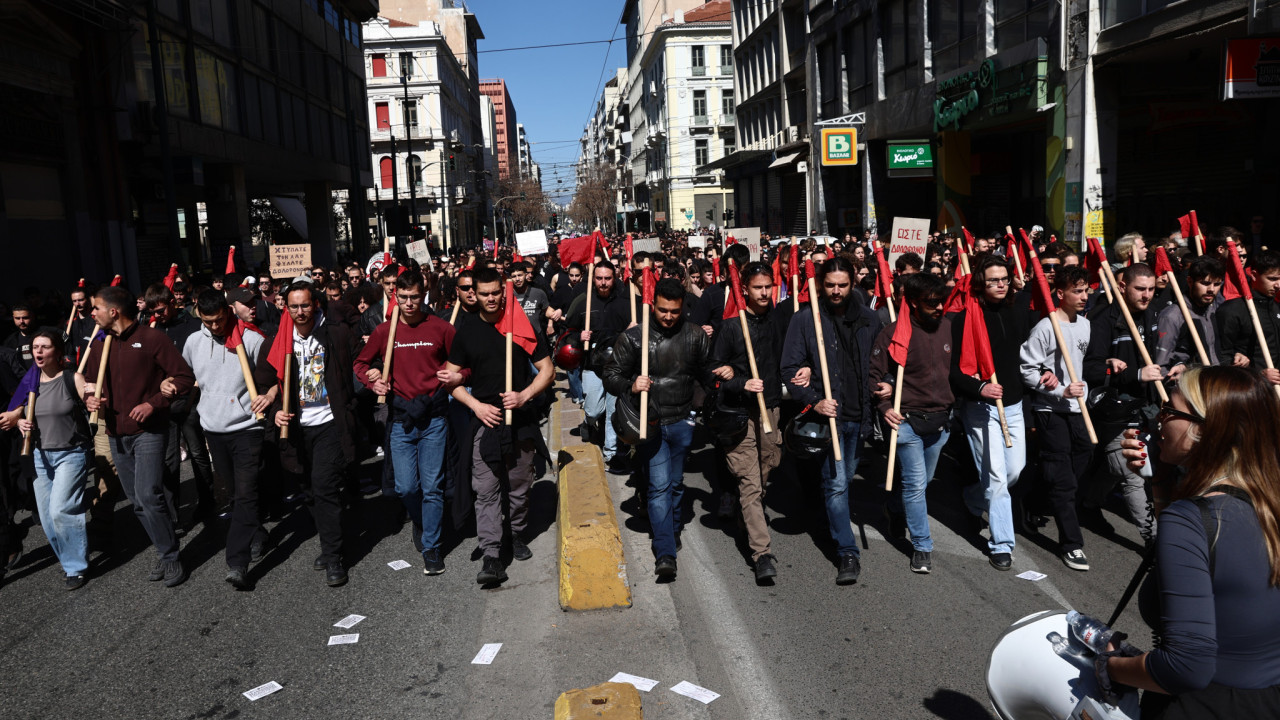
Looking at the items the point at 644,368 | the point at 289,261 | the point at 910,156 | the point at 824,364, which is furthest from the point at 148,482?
→ the point at 910,156

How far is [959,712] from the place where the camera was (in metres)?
4.10

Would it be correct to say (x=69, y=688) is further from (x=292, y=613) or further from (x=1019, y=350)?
(x=1019, y=350)

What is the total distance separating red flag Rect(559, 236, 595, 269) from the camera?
11.0 metres

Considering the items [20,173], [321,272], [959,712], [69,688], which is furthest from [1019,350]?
[20,173]

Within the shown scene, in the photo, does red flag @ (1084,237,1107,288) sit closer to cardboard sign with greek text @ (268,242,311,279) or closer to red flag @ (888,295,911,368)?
red flag @ (888,295,911,368)

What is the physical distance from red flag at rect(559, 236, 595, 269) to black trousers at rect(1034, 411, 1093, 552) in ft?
19.7

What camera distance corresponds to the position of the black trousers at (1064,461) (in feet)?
19.2

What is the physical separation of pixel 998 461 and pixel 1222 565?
3.65 metres

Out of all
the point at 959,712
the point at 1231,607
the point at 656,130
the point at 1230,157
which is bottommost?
the point at 959,712

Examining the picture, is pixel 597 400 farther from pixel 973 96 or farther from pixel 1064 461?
pixel 973 96

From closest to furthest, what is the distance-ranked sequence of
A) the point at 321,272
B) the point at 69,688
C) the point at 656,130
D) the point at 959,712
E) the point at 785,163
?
the point at 959,712 → the point at 69,688 → the point at 321,272 → the point at 785,163 → the point at 656,130

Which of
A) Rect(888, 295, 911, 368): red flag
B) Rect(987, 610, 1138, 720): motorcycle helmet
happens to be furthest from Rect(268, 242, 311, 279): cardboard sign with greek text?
Rect(987, 610, 1138, 720): motorcycle helmet

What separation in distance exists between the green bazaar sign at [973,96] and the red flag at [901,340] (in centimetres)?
1438

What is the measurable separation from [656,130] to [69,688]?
78747 millimetres
